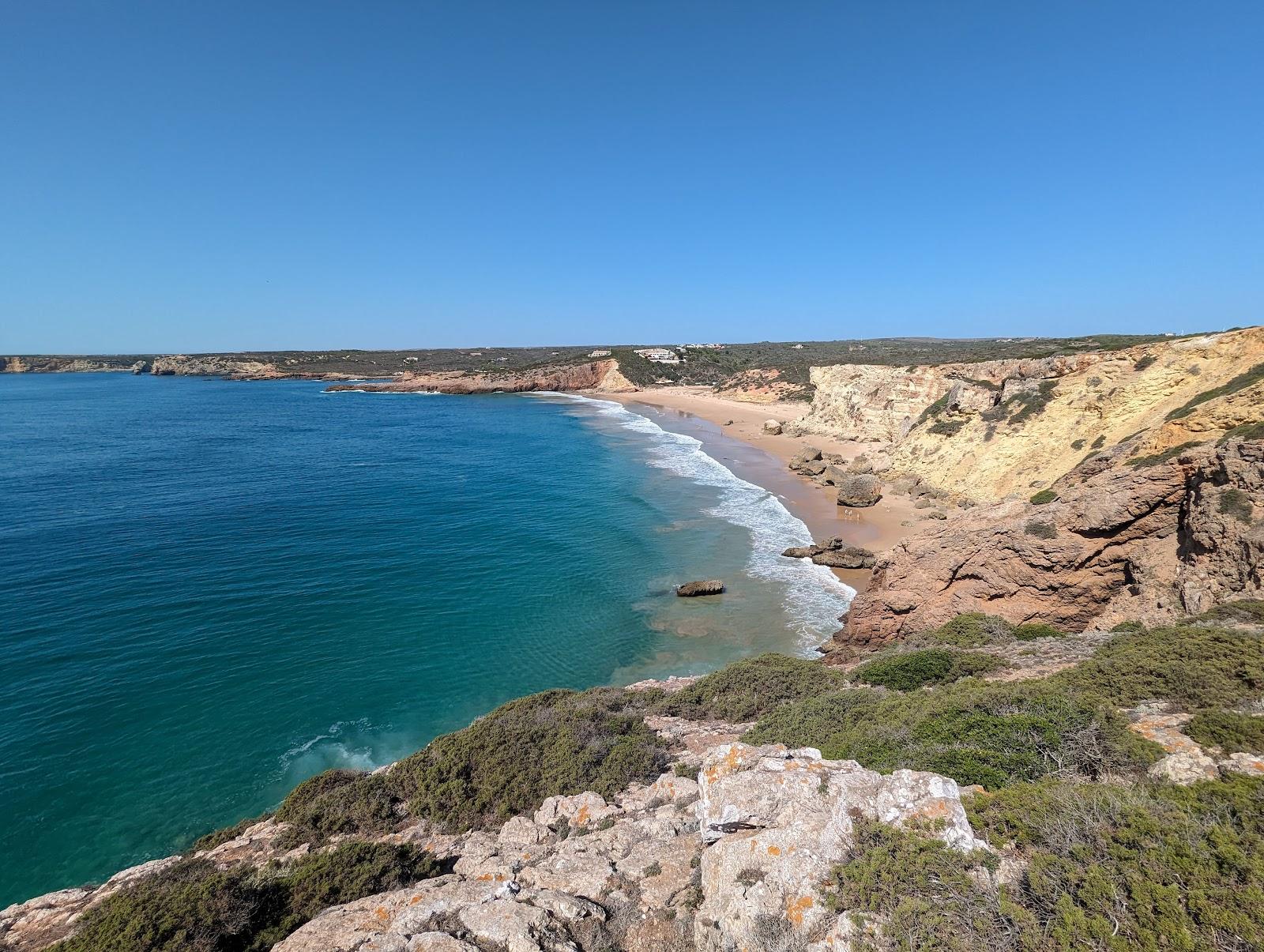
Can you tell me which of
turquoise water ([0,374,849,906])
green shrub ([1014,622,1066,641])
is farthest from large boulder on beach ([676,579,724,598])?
green shrub ([1014,622,1066,641])

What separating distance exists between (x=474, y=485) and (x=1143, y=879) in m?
38.4

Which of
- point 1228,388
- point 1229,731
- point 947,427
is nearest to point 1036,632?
point 1229,731

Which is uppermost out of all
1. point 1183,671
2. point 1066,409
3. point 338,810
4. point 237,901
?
point 1066,409

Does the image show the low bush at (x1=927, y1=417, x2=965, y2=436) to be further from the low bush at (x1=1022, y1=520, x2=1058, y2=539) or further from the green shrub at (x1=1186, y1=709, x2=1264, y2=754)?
the green shrub at (x1=1186, y1=709, x2=1264, y2=754)

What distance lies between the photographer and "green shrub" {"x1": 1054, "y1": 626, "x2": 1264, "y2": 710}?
7395mm

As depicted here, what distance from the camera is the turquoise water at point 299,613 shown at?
13320 millimetres

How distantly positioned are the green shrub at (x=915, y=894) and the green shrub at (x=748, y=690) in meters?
6.91

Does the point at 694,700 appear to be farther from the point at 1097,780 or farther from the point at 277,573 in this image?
the point at 277,573

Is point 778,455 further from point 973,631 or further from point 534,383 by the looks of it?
point 534,383

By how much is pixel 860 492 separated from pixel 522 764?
2719 cm

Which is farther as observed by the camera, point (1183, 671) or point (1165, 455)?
point (1165, 455)

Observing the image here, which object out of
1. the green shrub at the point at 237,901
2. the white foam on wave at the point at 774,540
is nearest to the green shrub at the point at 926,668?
the white foam on wave at the point at 774,540

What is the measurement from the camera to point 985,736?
7.25m

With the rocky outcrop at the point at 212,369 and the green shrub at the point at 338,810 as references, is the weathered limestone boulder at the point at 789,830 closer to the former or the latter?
the green shrub at the point at 338,810
